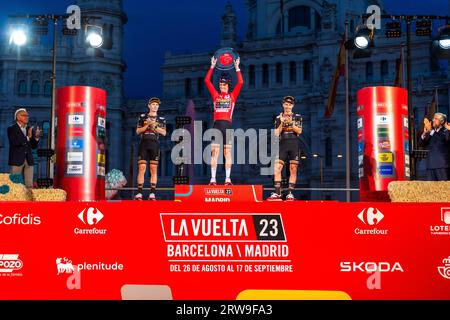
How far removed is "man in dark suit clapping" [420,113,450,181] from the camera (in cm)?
1252

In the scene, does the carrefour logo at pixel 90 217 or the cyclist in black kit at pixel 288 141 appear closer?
the carrefour logo at pixel 90 217

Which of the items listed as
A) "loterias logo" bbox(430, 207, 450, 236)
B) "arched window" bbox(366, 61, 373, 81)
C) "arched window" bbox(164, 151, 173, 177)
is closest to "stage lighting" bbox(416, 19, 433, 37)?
"loterias logo" bbox(430, 207, 450, 236)

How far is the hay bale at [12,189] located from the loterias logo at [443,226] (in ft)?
23.2

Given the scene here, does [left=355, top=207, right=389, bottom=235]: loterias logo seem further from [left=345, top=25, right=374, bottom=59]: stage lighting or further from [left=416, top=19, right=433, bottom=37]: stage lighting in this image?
[left=416, top=19, right=433, bottom=37]: stage lighting

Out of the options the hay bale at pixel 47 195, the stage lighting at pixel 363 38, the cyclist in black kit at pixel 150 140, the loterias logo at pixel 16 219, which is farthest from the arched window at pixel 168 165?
the loterias logo at pixel 16 219

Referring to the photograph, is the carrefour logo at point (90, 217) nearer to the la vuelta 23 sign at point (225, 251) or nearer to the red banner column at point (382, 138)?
the la vuelta 23 sign at point (225, 251)

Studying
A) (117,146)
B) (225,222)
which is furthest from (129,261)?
(117,146)

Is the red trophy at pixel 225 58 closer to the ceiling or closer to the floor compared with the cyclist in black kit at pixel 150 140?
closer to the ceiling

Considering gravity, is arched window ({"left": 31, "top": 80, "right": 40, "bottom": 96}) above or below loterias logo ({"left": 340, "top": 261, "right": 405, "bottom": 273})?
above

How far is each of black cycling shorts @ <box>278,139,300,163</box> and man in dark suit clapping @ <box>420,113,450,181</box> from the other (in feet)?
10.2

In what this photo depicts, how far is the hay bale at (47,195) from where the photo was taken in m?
10.7

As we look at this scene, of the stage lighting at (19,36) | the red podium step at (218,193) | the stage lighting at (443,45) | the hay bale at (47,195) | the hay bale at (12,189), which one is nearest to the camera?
the hay bale at (12,189)

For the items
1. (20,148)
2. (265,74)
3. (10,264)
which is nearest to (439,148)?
(10,264)

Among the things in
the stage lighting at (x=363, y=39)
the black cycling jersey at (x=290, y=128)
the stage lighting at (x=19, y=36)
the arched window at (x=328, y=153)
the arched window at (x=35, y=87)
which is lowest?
the black cycling jersey at (x=290, y=128)
